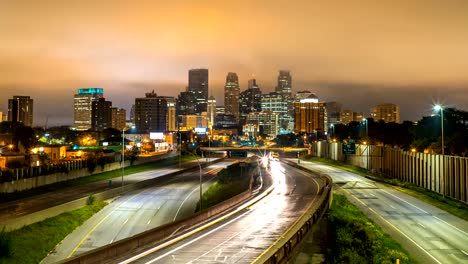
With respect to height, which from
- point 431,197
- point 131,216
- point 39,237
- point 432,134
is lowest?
point 131,216

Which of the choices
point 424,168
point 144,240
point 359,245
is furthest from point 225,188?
point 359,245

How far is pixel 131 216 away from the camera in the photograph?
64.4 m

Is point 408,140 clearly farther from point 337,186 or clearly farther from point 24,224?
point 24,224

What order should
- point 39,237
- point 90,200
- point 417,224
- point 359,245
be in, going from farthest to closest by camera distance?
point 90,200 → point 39,237 → point 417,224 → point 359,245

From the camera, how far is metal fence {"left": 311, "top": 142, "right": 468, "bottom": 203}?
63.7 meters

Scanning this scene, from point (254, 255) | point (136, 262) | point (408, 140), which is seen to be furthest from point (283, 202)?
point (408, 140)

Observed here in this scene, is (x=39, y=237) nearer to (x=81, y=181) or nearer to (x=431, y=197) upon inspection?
(x=81, y=181)

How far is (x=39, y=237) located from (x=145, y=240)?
19999 millimetres

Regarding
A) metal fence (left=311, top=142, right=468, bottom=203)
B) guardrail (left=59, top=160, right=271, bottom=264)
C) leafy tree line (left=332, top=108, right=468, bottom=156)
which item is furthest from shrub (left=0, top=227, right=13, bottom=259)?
leafy tree line (left=332, top=108, right=468, bottom=156)

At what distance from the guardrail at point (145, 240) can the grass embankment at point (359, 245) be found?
40.5ft

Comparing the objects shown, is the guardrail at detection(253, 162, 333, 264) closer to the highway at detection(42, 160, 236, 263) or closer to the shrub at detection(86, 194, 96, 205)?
the highway at detection(42, 160, 236, 263)

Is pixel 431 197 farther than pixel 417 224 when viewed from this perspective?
Yes

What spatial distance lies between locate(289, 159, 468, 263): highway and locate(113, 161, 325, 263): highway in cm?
896

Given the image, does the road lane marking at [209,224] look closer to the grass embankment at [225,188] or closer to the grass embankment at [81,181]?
the grass embankment at [225,188]
